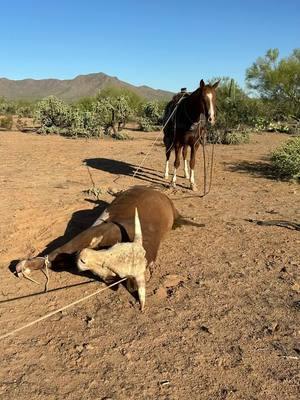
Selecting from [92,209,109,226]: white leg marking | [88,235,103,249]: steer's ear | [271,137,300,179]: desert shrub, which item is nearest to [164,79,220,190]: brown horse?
[271,137,300,179]: desert shrub

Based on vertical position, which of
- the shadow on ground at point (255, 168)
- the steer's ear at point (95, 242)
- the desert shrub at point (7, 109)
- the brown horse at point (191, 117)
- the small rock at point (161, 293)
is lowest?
the desert shrub at point (7, 109)

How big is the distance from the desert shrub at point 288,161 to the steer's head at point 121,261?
22.6ft

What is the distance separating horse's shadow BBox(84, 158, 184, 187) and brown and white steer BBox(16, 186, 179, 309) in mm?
3806

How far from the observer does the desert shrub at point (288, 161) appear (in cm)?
1025

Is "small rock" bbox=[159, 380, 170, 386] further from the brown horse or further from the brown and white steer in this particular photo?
the brown horse

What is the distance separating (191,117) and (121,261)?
5.39 m

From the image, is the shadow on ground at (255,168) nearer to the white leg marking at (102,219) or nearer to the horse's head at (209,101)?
the horse's head at (209,101)

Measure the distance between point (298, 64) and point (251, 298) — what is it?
493 inches

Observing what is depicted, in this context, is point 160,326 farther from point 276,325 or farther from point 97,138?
point 97,138

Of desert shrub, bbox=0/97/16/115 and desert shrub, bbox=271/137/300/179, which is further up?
desert shrub, bbox=271/137/300/179

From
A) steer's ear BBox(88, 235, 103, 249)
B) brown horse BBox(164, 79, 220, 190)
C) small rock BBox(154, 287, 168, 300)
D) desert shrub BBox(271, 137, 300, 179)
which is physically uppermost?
brown horse BBox(164, 79, 220, 190)

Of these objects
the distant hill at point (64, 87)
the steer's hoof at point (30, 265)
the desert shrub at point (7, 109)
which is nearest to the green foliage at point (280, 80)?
the steer's hoof at point (30, 265)

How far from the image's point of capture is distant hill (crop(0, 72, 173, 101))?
110 metres

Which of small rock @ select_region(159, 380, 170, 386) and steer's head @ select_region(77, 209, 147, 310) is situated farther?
steer's head @ select_region(77, 209, 147, 310)
